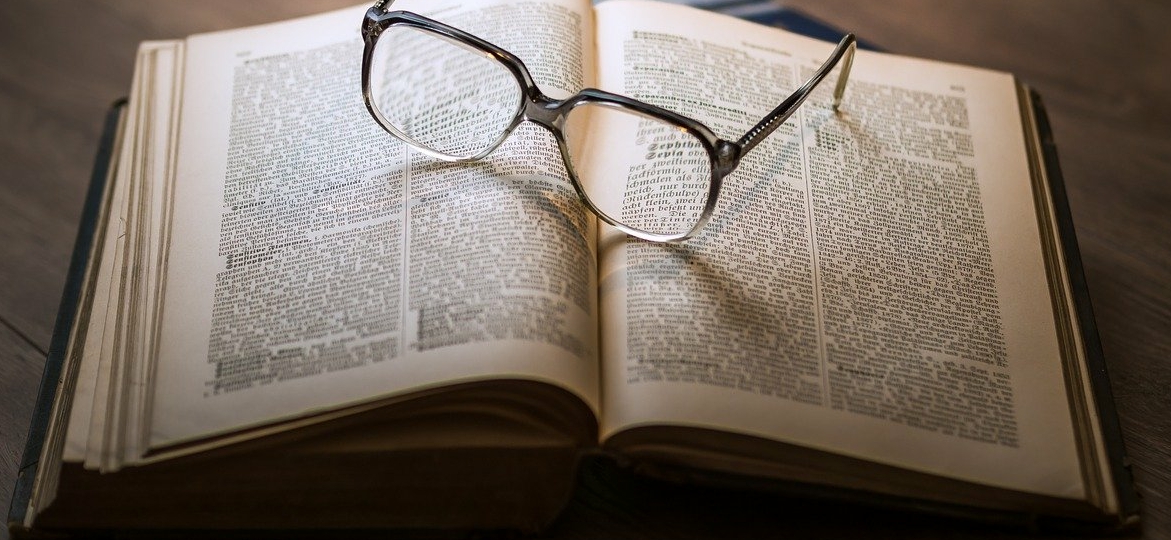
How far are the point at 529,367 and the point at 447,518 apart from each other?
0.39 feet

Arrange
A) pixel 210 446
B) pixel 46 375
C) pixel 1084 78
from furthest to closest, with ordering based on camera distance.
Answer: pixel 1084 78 → pixel 46 375 → pixel 210 446

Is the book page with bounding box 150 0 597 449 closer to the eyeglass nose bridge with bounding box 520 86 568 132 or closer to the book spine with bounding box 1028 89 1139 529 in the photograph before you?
the eyeglass nose bridge with bounding box 520 86 568 132

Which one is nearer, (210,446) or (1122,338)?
(210,446)

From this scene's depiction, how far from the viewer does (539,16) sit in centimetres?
75

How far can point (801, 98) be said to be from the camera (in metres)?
0.68

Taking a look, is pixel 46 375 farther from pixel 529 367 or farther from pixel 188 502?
pixel 529 367

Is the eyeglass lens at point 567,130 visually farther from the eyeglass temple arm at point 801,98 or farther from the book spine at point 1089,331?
the book spine at point 1089,331

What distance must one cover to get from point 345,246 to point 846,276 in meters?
0.34

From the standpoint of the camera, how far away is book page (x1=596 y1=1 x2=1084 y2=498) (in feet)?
1.89

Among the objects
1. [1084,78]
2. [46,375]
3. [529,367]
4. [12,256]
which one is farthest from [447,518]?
[1084,78]

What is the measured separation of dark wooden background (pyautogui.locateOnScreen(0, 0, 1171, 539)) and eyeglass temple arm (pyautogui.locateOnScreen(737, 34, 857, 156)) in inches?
7.6

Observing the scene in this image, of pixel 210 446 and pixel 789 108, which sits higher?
pixel 789 108

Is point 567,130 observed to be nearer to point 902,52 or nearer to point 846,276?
point 846,276

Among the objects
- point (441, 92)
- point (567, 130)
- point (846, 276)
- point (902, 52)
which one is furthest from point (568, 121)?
point (902, 52)
